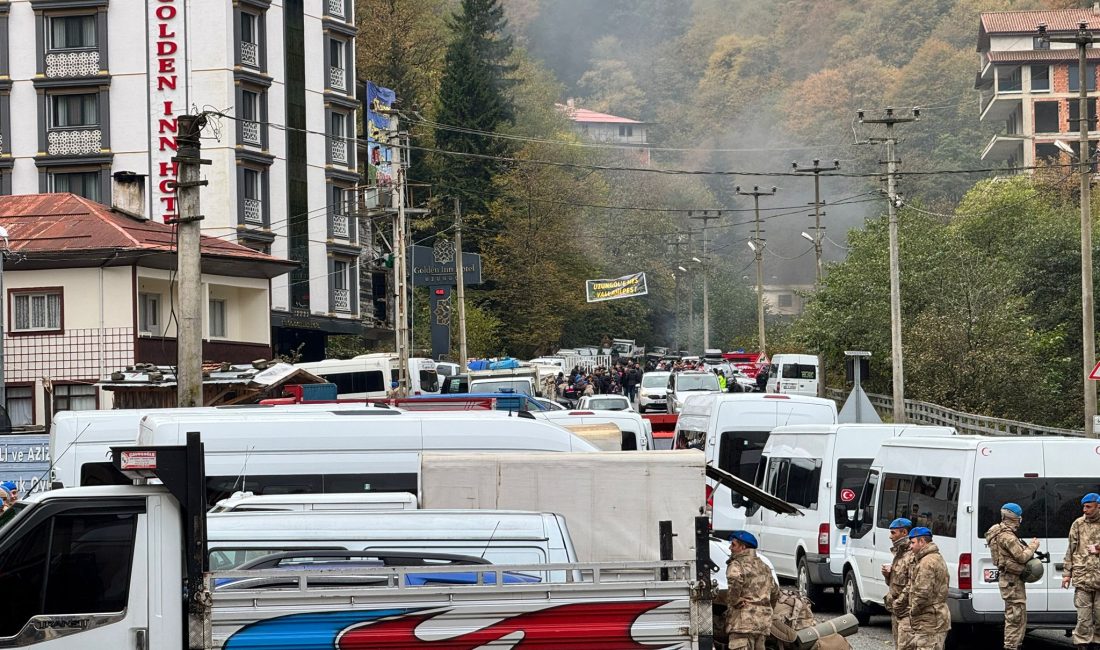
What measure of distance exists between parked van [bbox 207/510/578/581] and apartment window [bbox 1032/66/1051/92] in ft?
362

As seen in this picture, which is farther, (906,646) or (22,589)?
(906,646)

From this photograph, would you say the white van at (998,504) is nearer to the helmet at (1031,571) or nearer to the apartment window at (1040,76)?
the helmet at (1031,571)

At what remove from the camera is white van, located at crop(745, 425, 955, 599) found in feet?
64.2

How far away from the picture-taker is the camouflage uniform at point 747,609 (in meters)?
11.3

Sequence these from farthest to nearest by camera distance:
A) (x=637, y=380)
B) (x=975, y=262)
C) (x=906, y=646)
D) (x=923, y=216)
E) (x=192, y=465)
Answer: (x=637, y=380)
(x=923, y=216)
(x=975, y=262)
(x=906, y=646)
(x=192, y=465)

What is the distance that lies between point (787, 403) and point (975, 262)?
86.8 feet

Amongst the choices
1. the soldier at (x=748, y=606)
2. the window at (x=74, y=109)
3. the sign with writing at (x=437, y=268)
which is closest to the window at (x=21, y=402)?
the sign with writing at (x=437, y=268)

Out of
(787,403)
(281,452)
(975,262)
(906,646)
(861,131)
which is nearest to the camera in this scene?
(906,646)

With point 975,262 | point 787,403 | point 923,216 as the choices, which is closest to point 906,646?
point 787,403

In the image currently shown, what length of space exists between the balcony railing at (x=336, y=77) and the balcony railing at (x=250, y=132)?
547 cm

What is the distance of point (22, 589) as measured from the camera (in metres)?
8.49

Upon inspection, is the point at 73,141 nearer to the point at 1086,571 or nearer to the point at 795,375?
the point at 795,375

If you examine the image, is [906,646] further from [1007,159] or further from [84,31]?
[1007,159]

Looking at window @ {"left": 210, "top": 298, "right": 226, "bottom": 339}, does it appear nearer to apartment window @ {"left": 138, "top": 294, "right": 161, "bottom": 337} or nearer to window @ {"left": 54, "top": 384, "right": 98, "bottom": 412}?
apartment window @ {"left": 138, "top": 294, "right": 161, "bottom": 337}
